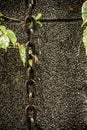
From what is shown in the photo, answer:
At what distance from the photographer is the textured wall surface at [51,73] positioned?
2303mm

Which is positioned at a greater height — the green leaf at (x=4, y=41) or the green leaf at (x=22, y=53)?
the green leaf at (x=4, y=41)

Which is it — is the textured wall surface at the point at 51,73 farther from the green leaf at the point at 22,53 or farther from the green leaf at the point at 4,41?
the green leaf at the point at 4,41

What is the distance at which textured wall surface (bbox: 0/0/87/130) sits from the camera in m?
2.30

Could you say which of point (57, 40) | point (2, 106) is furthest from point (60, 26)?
point (2, 106)

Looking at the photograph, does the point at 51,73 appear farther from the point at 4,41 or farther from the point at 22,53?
the point at 4,41

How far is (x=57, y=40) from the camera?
2.33 metres

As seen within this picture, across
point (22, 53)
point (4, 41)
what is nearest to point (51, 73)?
point (22, 53)

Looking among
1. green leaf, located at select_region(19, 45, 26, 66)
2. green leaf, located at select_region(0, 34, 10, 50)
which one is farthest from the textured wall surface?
green leaf, located at select_region(0, 34, 10, 50)

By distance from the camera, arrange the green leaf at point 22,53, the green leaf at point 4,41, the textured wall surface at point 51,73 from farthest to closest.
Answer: the textured wall surface at point 51,73 < the green leaf at point 22,53 < the green leaf at point 4,41

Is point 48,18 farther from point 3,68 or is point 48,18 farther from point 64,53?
point 3,68

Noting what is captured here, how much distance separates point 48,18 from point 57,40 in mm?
215

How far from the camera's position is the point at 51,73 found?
7.78ft

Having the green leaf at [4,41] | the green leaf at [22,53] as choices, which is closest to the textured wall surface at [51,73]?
the green leaf at [22,53]

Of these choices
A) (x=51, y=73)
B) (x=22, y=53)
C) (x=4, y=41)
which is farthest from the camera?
(x=51, y=73)
